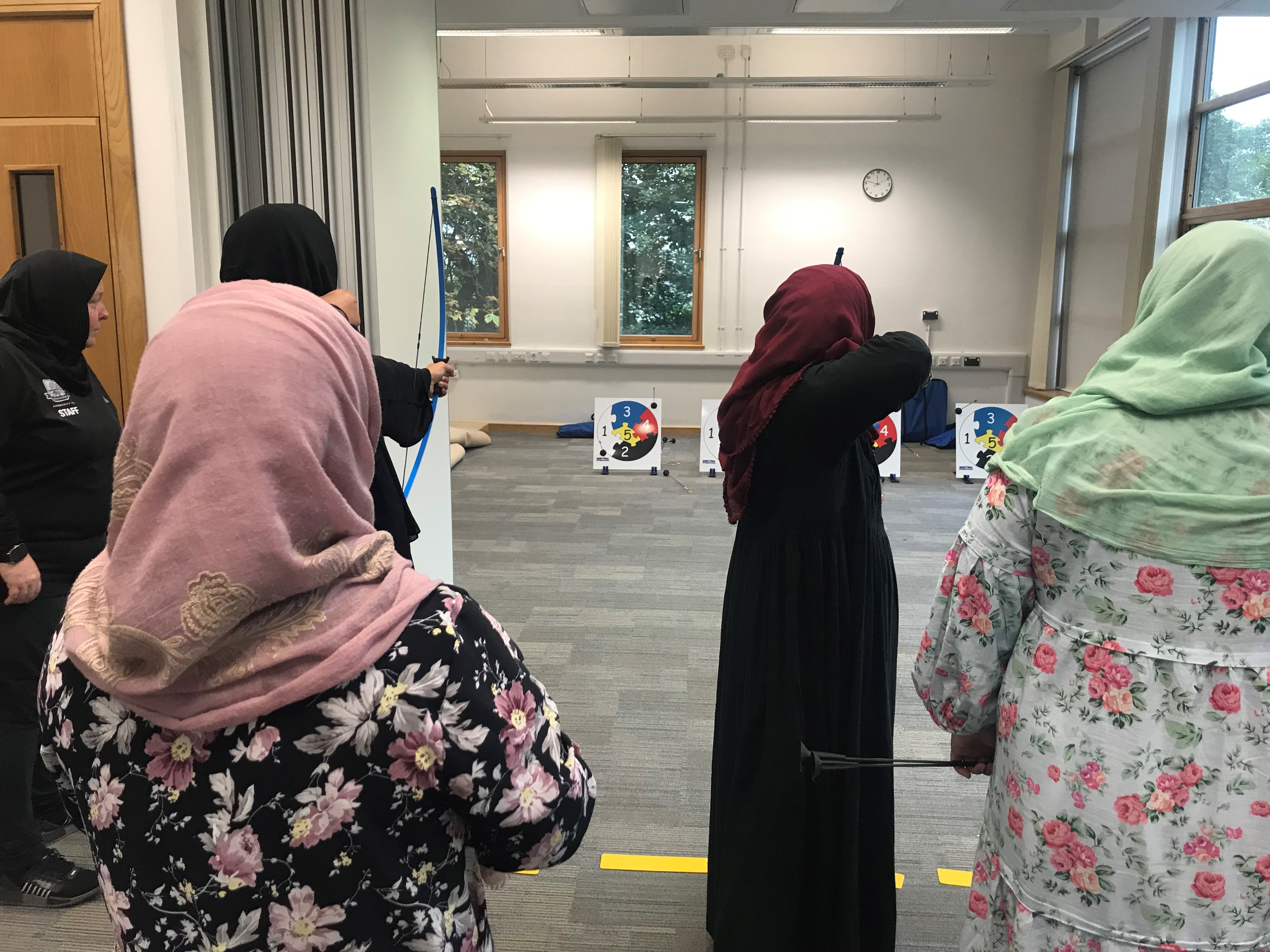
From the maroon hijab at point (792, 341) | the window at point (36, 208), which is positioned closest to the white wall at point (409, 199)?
the window at point (36, 208)

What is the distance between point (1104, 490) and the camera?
1.01 metres

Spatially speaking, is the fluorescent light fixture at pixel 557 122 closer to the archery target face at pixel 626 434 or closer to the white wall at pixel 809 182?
the white wall at pixel 809 182

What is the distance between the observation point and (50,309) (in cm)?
184

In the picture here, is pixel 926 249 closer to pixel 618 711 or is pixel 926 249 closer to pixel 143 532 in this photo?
pixel 618 711

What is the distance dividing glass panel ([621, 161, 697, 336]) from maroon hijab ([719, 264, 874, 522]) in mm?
6563

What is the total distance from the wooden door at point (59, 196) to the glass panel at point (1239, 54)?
17.9ft

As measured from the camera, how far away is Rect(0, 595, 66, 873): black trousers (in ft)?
6.05

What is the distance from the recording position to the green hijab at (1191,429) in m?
0.98

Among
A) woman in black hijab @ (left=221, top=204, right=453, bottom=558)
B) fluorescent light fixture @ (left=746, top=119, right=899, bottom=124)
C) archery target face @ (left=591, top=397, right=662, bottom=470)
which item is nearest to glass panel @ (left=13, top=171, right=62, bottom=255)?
woman in black hijab @ (left=221, top=204, right=453, bottom=558)

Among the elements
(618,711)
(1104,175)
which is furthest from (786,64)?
(618,711)

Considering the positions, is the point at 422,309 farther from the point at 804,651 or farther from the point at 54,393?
the point at 804,651

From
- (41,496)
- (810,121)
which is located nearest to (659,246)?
Result: (810,121)

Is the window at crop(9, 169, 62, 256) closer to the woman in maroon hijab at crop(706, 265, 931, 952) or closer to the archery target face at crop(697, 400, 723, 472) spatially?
the woman in maroon hijab at crop(706, 265, 931, 952)

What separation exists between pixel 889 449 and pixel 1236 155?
2672 millimetres
